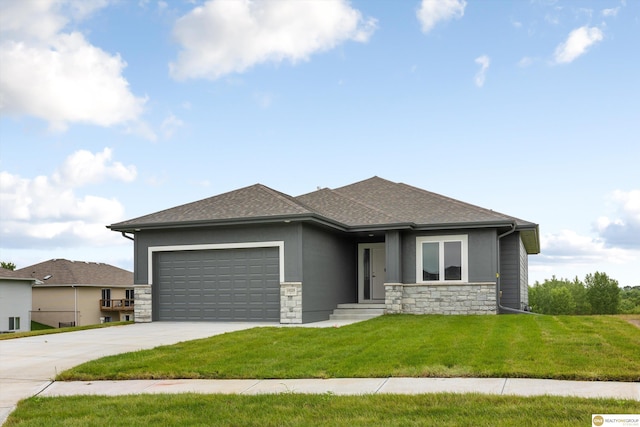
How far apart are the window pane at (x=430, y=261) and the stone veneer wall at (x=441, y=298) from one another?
34 centimetres

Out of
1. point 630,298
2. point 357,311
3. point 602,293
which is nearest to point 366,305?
point 357,311

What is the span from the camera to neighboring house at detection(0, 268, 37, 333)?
3578 centimetres

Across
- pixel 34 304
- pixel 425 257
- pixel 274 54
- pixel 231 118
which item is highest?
pixel 274 54

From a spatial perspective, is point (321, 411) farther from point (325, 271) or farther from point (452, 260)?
point (452, 260)

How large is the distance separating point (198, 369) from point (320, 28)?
11796 millimetres

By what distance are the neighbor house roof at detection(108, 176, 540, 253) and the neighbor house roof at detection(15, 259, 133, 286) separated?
25860 millimetres

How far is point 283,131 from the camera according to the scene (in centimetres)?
2052

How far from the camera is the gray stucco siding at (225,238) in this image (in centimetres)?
1706

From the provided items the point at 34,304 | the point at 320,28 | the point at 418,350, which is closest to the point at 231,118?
the point at 320,28

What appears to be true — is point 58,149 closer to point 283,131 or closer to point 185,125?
point 185,125

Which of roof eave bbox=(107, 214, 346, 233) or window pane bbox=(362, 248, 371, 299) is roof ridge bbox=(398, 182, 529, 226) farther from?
roof eave bbox=(107, 214, 346, 233)

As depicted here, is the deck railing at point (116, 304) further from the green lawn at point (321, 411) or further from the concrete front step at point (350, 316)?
the green lawn at point (321, 411)

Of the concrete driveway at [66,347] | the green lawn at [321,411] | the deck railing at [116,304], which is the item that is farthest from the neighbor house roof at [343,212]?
the deck railing at [116,304]
